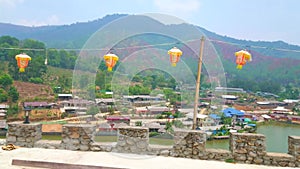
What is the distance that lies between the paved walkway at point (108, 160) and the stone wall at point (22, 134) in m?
0.26

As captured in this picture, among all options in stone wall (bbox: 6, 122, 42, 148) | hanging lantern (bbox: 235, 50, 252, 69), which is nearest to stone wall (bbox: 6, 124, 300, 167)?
stone wall (bbox: 6, 122, 42, 148)

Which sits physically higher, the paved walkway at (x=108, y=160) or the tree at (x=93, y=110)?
the tree at (x=93, y=110)

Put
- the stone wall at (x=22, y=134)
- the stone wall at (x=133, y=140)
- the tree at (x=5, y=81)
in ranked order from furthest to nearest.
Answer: the tree at (x=5, y=81) < the stone wall at (x=22, y=134) < the stone wall at (x=133, y=140)

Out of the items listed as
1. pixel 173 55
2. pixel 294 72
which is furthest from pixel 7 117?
pixel 294 72

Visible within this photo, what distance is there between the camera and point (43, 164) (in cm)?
397

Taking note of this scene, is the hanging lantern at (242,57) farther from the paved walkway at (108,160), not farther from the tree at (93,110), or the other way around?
the tree at (93,110)

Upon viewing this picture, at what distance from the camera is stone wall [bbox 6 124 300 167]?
4211 mm

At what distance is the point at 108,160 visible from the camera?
4137 millimetres

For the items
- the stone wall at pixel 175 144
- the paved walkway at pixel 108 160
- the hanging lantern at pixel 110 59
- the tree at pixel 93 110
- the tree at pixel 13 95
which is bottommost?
the tree at pixel 13 95

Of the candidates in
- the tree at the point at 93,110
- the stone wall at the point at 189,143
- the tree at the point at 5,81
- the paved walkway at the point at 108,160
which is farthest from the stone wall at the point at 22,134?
the tree at the point at 5,81

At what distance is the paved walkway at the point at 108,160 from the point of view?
392 cm

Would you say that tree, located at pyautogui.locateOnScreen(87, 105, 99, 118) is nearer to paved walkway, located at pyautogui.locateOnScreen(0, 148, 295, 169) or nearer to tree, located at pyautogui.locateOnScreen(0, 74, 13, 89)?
paved walkway, located at pyautogui.locateOnScreen(0, 148, 295, 169)

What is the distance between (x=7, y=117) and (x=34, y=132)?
20.2 metres

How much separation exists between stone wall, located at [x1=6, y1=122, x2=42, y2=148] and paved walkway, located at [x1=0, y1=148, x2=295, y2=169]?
0.26 metres
